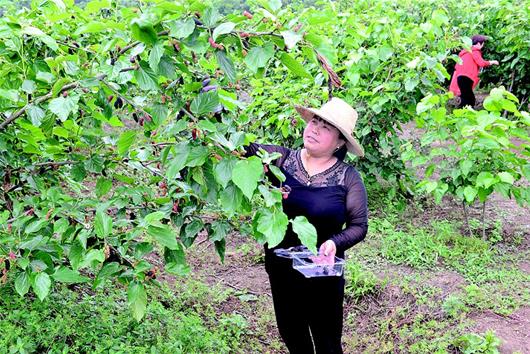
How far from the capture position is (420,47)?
4.38 metres

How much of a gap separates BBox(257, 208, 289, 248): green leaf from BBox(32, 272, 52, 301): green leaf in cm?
71

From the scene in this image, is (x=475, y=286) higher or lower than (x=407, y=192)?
higher

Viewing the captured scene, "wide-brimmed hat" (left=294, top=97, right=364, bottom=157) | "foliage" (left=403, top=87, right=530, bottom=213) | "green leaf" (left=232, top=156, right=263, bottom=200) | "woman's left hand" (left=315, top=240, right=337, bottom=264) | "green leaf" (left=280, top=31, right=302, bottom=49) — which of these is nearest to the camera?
"green leaf" (left=280, top=31, right=302, bottom=49)

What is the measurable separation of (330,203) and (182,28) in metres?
1.30

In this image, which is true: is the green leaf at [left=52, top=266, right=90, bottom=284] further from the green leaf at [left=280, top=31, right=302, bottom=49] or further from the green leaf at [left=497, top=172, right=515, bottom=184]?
the green leaf at [left=497, top=172, right=515, bottom=184]

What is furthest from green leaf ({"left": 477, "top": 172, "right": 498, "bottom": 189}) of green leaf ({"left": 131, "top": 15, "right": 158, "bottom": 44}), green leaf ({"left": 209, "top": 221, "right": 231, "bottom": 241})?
green leaf ({"left": 131, "top": 15, "right": 158, "bottom": 44})

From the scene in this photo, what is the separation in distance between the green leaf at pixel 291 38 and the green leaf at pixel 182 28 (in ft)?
0.78

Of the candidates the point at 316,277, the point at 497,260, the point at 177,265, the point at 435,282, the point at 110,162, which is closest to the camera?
the point at 177,265

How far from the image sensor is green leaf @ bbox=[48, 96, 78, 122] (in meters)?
1.47

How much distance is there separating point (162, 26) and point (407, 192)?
4.46m

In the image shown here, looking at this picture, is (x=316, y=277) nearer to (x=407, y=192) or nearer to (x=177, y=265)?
(x=177, y=265)

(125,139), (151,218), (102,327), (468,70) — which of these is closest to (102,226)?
(151,218)

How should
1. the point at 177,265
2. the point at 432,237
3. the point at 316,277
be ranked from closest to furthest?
the point at 177,265 < the point at 316,277 < the point at 432,237

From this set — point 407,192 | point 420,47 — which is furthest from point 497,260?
point 420,47
